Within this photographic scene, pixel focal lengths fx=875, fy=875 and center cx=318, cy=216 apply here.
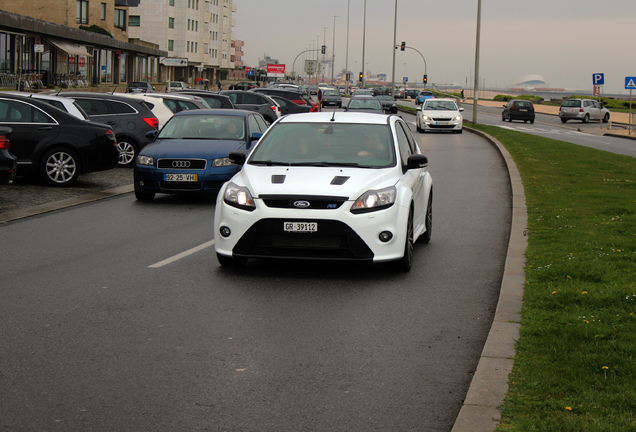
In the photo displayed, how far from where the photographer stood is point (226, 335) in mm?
5988

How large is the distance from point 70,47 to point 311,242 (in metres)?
56.2

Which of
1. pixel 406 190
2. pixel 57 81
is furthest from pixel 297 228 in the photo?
pixel 57 81

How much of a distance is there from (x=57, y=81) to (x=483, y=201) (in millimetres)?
47006

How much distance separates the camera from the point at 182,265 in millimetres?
8562

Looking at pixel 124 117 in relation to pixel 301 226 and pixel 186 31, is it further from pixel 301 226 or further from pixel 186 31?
pixel 186 31

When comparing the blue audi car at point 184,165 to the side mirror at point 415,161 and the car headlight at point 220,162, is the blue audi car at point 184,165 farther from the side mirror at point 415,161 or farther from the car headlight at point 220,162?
the side mirror at point 415,161

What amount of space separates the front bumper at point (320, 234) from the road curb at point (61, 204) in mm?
5018

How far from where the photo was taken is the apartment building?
118938mm

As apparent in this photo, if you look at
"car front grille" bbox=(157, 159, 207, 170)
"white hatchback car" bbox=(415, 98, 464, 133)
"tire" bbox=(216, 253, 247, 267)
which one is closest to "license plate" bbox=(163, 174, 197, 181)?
"car front grille" bbox=(157, 159, 207, 170)

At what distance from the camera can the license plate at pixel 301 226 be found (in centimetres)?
776

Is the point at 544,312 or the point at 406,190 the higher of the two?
the point at 406,190

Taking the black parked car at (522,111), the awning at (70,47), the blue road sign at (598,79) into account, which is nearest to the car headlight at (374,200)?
the blue road sign at (598,79)

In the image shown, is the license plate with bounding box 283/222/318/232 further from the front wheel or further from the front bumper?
the front wheel

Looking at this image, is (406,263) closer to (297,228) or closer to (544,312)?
(297,228)
